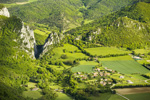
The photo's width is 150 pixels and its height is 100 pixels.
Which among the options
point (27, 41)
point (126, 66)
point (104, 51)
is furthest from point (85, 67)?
point (27, 41)

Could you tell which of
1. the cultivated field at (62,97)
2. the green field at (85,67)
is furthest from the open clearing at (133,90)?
the green field at (85,67)

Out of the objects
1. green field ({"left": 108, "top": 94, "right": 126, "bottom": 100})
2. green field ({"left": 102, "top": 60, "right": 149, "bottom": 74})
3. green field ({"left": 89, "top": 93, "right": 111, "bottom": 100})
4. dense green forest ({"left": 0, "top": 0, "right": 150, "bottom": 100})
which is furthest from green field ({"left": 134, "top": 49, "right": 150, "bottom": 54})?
green field ({"left": 89, "top": 93, "right": 111, "bottom": 100})

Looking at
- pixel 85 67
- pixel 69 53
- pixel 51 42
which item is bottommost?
pixel 85 67

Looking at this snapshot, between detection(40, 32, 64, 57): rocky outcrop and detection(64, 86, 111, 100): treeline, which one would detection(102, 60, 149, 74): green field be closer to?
detection(64, 86, 111, 100): treeline

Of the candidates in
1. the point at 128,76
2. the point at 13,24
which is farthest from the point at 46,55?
the point at 128,76

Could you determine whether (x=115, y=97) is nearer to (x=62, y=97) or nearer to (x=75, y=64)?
(x=62, y=97)

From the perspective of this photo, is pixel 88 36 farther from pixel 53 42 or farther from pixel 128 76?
pixel 128 76
